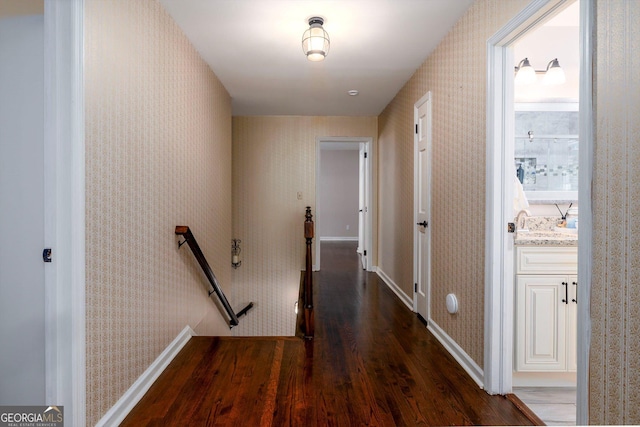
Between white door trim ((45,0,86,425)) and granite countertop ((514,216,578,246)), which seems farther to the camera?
granite countertop ((514,216,578,246))

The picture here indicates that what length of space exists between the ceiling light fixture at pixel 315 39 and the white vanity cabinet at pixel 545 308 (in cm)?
190

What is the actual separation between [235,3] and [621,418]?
285 centimetres

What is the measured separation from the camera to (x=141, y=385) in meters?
2.09

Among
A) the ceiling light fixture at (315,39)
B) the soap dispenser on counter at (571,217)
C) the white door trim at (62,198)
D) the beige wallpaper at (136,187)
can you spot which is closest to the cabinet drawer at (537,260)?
the soap dispenser on counter at (571,217)

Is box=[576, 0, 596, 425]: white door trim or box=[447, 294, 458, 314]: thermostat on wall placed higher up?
box=[576, 0, 596, 425]: white door trim

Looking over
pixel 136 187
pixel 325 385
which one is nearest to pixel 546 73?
pixel 325 385

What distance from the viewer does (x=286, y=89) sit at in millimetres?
4359

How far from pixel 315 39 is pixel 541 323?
2413mm

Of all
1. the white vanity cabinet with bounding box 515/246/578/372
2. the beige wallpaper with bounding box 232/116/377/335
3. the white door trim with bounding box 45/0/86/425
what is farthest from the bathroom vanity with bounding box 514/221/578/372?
the beige wallpaper with bounding box 232/116/377/335

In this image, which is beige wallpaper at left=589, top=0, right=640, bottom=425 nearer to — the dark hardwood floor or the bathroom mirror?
the dark hardwood floor

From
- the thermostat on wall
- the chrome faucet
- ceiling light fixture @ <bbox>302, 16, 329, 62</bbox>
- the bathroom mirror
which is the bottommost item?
the thermostat on wall

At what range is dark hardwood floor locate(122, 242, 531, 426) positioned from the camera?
1.87 metres

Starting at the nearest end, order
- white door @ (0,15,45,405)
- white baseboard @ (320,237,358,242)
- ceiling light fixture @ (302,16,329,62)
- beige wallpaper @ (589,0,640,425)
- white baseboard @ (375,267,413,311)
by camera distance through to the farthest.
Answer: beige wallpaper @ (589,0,640,425), white door @ (0,15,45,405), ceiling light fixture @ (302,16,329,62), white baseboard @ (375,267,413,311), white baseboard @ (320,237,358,242)

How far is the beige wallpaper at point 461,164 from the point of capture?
228cm
